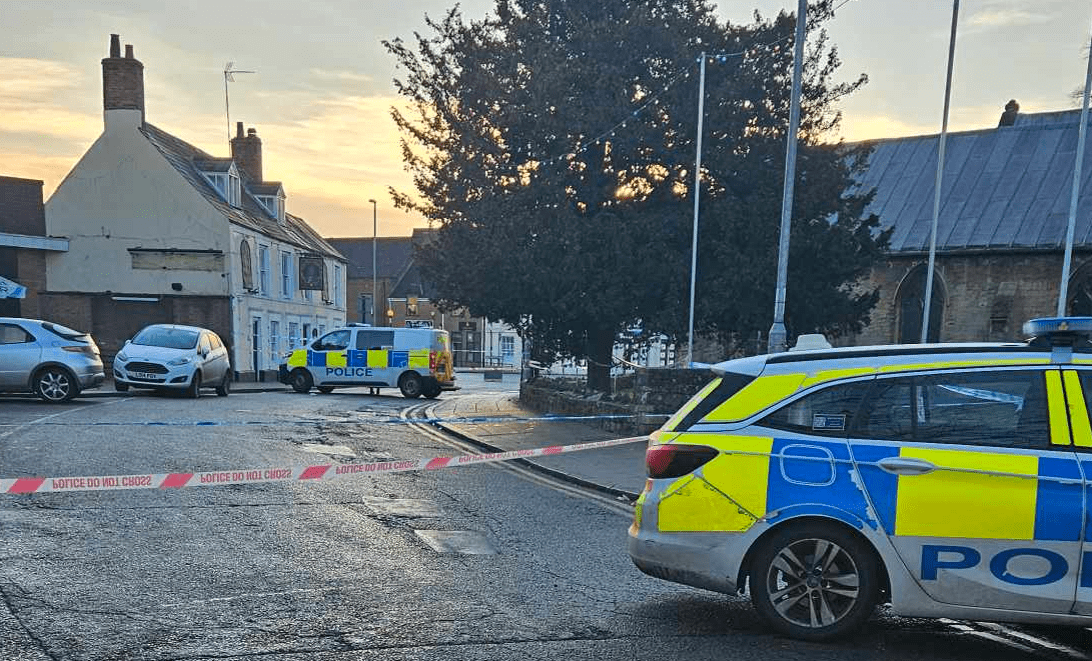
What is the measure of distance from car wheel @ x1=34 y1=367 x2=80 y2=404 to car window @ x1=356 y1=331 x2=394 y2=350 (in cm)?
812

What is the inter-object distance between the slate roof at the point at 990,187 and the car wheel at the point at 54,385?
2591 centimetres

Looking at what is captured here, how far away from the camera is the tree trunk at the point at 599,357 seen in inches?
766

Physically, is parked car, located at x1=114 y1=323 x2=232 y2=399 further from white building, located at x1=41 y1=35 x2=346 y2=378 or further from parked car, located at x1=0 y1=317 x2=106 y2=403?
white building, located at x1=41 y1=35 x2=346 y2=378

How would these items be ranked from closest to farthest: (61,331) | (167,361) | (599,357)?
(61,331) < (167,361) < (599,357)

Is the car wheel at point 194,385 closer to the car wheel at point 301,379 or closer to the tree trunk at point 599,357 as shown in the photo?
the car wheel at point 301,379

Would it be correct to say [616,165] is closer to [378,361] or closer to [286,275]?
[378,361]

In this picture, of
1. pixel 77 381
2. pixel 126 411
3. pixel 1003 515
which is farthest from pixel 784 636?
pixel 77 381

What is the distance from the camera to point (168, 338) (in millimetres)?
18531

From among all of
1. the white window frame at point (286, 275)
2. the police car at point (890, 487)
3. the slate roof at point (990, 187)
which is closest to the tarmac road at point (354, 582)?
the police car at point (890, 487)

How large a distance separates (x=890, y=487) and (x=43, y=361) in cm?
1567

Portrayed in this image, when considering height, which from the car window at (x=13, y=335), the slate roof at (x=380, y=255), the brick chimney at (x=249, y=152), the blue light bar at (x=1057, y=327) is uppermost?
the brick chimney at (x=249, y=152)

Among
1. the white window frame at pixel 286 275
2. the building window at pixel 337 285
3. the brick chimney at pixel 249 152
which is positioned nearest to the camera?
the white window frame at pixel 286 275

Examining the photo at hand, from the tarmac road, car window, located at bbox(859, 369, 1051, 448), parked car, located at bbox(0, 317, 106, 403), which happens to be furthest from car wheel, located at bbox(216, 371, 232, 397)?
car window, located at bbox(859, 369, 1051, 448)

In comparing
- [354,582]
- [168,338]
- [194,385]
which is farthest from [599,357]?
[354,582]
